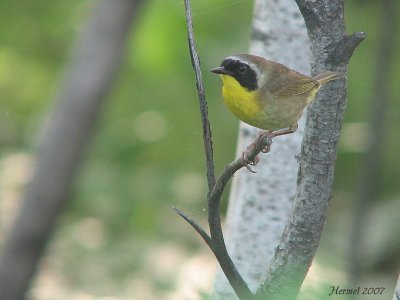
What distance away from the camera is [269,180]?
10.9ft

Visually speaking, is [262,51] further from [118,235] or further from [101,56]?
[118,235]

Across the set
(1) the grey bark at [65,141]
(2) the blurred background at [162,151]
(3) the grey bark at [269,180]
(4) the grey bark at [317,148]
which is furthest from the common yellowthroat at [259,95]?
(2) the blurred background at [162,151]

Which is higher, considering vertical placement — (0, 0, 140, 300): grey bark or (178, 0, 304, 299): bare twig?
(178, 0, 304, 299): bare twig

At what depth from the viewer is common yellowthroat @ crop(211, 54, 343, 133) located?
2.72 meters

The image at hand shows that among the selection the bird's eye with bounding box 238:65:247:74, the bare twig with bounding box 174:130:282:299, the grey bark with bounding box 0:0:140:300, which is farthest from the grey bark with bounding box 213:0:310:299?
the bare twig with bounding box 174:130:282:299

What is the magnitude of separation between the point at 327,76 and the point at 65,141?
219 centimetres

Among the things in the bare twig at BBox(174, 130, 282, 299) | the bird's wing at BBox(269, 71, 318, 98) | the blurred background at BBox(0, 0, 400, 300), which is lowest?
the blurred background at BBox(0, 0, 400, 300)

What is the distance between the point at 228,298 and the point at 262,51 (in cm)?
102

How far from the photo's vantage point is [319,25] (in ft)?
6.59

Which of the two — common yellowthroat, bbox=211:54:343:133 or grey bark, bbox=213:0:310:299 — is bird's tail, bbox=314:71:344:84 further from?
grey bark, bbox=213:0:310:299

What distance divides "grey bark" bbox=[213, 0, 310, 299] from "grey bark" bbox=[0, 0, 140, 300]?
2.95 ft

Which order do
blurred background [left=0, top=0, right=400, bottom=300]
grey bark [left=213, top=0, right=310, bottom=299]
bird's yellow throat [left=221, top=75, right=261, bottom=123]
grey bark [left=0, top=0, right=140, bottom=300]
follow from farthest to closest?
1. blurred background [left=0, top=0, right=400, bottom=300]
2. grey bark [left=0, top=0, right=140, bottom=300]
3. grey bark [left=213, top=0, right=310, bottom=299]
4. bird's yellow throat [left=221, top=75, right=261, bottom=123]

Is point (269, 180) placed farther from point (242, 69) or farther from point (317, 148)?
point (317, 148)

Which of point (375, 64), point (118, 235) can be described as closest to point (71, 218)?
point (118, 235)
